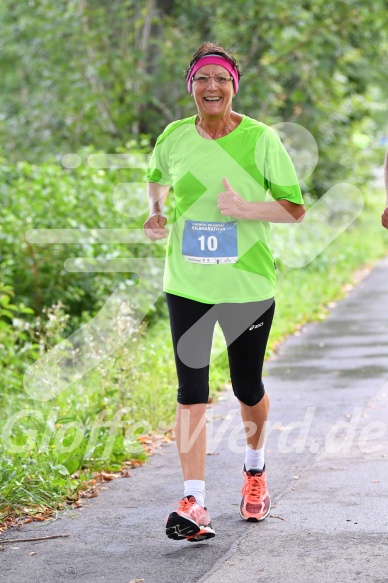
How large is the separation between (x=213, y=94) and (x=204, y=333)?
1082 mm

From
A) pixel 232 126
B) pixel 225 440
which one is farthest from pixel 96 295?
pixel 232 126

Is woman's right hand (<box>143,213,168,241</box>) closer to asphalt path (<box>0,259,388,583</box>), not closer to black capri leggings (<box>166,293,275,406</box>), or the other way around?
black capri leggings (<box>166,293,275,406</box>)

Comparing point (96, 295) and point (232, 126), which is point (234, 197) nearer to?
point (232, 126)

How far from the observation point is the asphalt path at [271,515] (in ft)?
14.9

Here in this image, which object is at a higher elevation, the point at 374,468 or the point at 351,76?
the point at 351,76

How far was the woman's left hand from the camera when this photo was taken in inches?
192

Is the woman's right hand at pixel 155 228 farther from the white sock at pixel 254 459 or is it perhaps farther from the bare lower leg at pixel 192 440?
the white sock at pixel 254 459

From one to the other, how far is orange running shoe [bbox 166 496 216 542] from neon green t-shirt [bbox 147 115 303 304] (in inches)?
36.0

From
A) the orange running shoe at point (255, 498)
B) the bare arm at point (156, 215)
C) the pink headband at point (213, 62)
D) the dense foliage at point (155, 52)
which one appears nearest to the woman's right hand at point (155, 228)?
the bare arm at point (156, 215)

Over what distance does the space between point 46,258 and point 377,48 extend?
1013 cm

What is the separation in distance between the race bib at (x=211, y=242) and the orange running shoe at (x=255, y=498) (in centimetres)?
114

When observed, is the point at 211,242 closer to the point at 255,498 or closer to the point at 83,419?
the point at 255,498

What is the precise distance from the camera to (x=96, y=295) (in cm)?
1080

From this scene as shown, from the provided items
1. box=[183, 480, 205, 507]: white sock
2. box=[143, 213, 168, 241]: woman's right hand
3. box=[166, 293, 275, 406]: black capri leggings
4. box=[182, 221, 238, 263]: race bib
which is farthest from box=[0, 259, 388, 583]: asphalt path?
box=[143, 213, 168, 241]: woman's right hand
